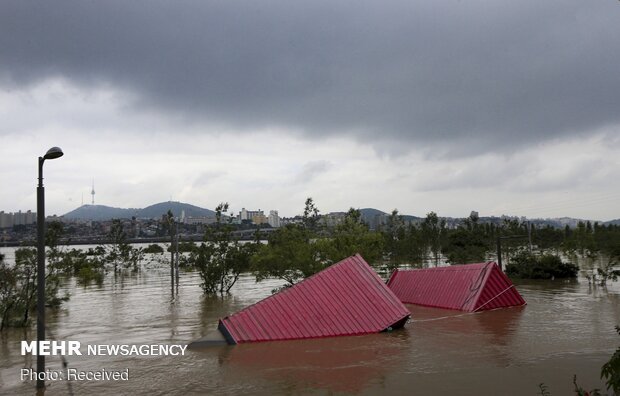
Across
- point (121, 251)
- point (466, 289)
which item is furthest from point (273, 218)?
point (466, 289)

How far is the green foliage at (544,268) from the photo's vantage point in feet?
125

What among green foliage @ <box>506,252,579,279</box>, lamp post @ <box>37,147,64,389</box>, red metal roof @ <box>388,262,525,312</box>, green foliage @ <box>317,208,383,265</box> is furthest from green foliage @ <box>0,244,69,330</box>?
green foliage @ <box>506,252,579,279</box>

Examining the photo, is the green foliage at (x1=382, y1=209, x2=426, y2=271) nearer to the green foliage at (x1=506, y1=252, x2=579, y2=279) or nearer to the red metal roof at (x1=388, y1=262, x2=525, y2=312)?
the green foliage at (x1=506, y1=252, x2=579, y2=279)

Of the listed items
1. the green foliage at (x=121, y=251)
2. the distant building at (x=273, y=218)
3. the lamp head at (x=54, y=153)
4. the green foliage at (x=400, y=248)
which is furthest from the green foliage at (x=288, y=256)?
the distant building at (x=273, y=218)

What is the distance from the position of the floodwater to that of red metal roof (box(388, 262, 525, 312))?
63cm

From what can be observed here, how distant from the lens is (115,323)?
22.1 meters

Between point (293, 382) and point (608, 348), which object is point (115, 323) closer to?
point (293, 382)

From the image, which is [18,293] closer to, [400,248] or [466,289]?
[466,289]

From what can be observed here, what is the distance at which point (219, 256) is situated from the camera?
112ft

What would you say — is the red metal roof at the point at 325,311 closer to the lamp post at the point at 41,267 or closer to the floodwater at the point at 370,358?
the floodwater at the point at 370,358

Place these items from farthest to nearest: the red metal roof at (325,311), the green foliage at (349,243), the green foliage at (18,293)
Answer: the green foliage at (349,243)
the green foliage at (18,293)
the red metal roof at (325,311)

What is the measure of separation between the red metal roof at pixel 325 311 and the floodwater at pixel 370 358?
47cm

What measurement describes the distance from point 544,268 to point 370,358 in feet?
95.8

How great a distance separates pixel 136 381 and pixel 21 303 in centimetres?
1245
